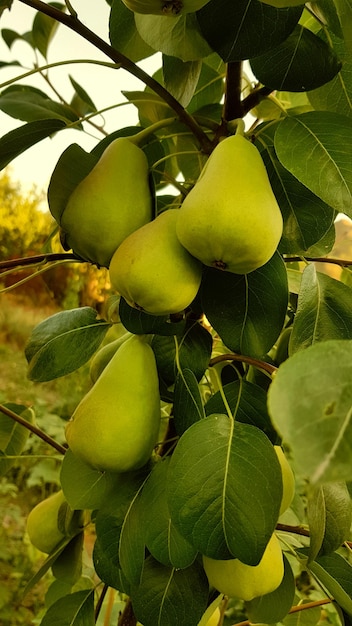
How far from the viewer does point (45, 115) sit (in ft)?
1.85

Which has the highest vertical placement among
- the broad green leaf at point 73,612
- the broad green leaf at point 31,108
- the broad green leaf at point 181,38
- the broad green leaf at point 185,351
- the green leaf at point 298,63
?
the broad green leaf at point 181,38

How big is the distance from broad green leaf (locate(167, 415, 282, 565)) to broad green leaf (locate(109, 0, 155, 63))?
1.06 ft

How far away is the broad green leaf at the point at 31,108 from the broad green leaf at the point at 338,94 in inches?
9.6

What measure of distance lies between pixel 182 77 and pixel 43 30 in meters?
0.33

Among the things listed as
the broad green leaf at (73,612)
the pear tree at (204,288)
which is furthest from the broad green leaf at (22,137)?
the broad green leaf at (73,612)

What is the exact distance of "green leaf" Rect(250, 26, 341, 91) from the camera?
0.36 m

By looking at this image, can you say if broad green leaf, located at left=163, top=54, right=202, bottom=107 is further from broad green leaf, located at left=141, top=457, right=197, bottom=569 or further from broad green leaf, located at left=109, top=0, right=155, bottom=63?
broad green leaf, located at left=141, top=457, right=197, bottom=569

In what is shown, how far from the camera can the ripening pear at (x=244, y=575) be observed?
1.33ft

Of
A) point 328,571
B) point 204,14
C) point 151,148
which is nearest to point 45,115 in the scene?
point 151,148

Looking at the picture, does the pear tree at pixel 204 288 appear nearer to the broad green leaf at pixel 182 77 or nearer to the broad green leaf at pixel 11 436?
the broad green leaf at pixel 182 77

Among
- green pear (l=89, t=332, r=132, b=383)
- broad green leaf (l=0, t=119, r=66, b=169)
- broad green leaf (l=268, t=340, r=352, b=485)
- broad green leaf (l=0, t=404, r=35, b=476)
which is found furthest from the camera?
broad green leaf (l=0, t=404, r=35, b=476)

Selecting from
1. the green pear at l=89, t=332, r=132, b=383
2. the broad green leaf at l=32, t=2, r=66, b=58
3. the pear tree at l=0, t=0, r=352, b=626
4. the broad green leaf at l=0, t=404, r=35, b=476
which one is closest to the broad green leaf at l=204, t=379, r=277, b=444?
the pear tree at l=0, t=0, r=352, b=626

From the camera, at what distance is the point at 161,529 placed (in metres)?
0.40

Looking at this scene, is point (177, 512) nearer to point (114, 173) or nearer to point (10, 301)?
point (114, 173)
